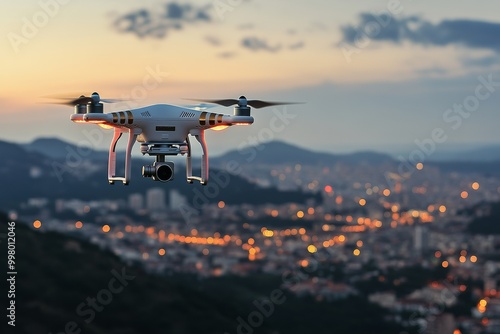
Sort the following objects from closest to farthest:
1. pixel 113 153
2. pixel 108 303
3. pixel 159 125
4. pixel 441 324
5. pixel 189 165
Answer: pixel 159 125 → pixel 113 153 → pixel 189 165 → pixel 108 303 → pixel 441 324

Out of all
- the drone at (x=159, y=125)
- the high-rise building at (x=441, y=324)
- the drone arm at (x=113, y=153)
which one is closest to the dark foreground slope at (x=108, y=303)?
the high-rise building at (x=441, y=324)

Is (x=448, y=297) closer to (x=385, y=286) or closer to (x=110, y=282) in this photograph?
(x=385, y=286)

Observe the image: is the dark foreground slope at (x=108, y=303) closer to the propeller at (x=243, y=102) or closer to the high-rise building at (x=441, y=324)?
the high-rise building at (x=441, y=324)

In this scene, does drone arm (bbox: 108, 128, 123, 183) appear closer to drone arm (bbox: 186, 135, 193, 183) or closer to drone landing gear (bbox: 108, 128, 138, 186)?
drone landing gear (bbox: 108, 128, 138, 186)

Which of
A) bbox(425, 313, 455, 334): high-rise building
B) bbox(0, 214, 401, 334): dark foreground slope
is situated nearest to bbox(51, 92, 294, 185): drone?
bbox(0, 214, 401, 334): dark foreground slope

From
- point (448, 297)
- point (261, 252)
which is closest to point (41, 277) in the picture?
point (448, 297)

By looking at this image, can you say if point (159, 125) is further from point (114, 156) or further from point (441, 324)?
point (441, 324)

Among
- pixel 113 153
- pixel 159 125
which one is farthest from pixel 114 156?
pixel 159 125
